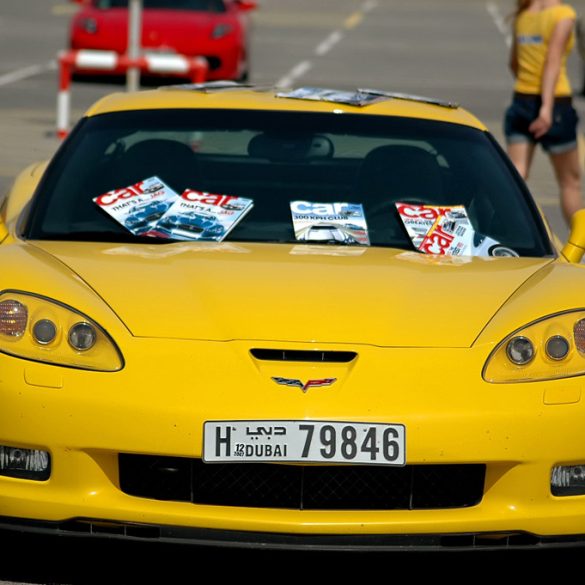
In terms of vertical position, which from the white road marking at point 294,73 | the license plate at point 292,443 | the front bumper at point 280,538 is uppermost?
the license plate at point 292,443

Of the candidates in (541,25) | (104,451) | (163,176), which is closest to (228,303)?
(104,451)

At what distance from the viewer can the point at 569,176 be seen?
34.7ft

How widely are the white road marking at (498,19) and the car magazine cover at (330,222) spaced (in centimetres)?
2833

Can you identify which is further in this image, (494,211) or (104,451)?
(494,211)

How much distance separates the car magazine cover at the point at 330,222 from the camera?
5.89 metres

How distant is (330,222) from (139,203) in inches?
25.3

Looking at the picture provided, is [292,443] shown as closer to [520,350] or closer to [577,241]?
[520,350]

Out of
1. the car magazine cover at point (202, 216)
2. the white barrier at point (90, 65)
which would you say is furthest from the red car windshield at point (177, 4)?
the car magazine cover at point (202, 216)

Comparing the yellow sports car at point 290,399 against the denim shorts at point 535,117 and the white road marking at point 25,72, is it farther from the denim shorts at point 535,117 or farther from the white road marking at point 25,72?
the white road marking at point 25,72

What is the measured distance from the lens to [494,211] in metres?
6.22

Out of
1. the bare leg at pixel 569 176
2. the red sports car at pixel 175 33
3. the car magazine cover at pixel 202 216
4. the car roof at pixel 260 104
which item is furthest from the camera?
the red sports car at pixel 175 33

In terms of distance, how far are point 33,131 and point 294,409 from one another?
13.1 m

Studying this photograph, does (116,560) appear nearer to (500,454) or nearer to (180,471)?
(180,471)

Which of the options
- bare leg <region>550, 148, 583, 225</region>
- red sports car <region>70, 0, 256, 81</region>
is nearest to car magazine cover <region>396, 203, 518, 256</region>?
bare leg <region>550, 148, 583, 225</region>
